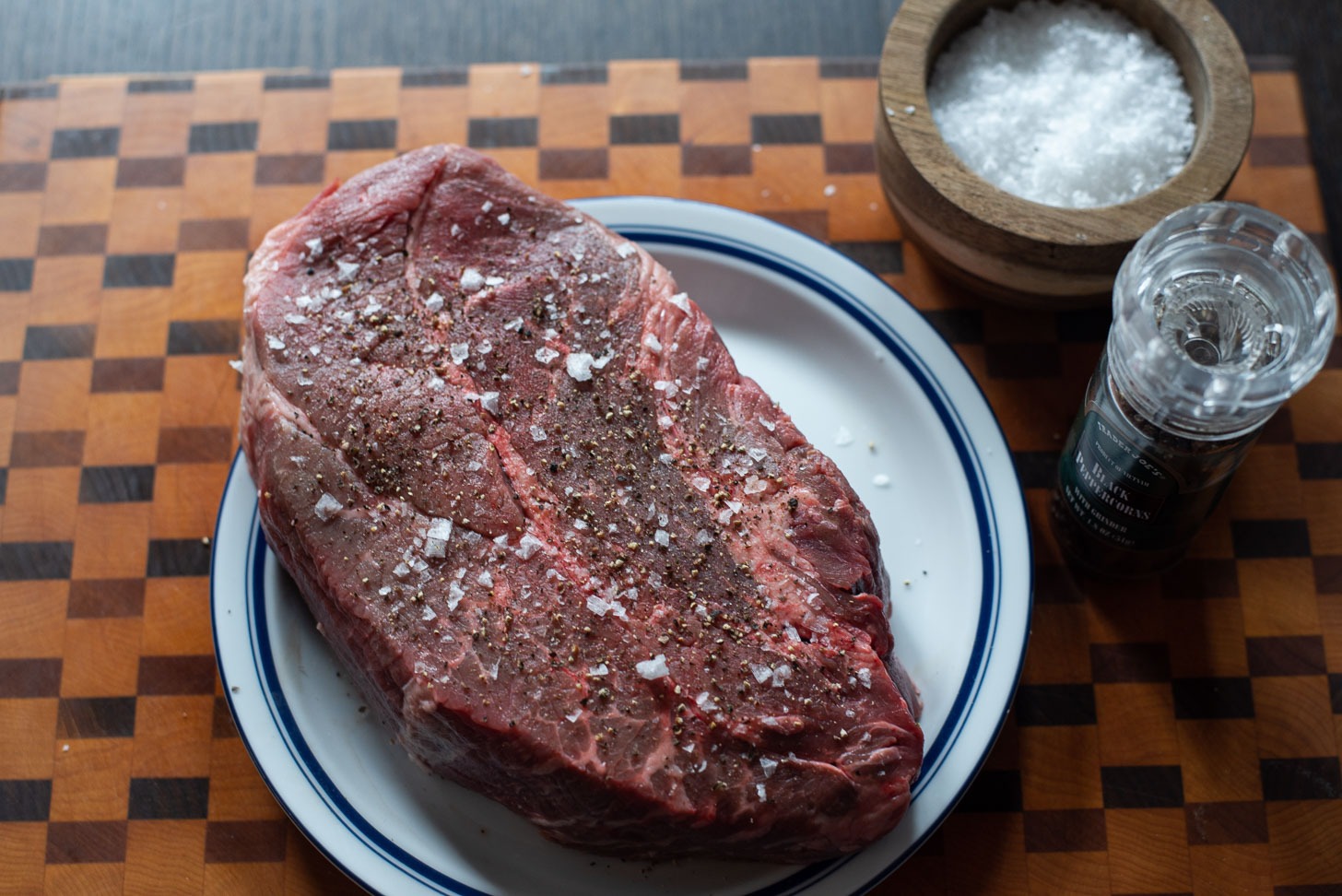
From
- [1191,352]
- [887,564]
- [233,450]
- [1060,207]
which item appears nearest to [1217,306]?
[1191,352]

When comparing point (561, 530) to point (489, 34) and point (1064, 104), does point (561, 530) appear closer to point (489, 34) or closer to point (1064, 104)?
point (1064, 104)

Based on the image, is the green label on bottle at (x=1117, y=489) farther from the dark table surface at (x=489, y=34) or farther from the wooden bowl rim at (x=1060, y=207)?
the dark table surface at (x=489, y=34)

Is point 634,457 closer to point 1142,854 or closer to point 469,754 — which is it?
point 469,754

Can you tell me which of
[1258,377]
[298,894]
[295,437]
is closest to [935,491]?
[1258,377]

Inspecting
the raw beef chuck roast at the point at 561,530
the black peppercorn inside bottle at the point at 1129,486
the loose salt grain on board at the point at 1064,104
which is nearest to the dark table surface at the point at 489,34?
the loose salt grain on board at the point at 1064,104

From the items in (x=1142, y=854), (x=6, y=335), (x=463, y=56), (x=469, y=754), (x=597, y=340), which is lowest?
(x=1142, y=854)

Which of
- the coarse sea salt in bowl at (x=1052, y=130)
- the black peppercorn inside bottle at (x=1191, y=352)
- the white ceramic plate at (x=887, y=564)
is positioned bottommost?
the white ceramic plate at (x=887, y=564)

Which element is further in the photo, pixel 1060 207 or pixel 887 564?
pixel 887 564
